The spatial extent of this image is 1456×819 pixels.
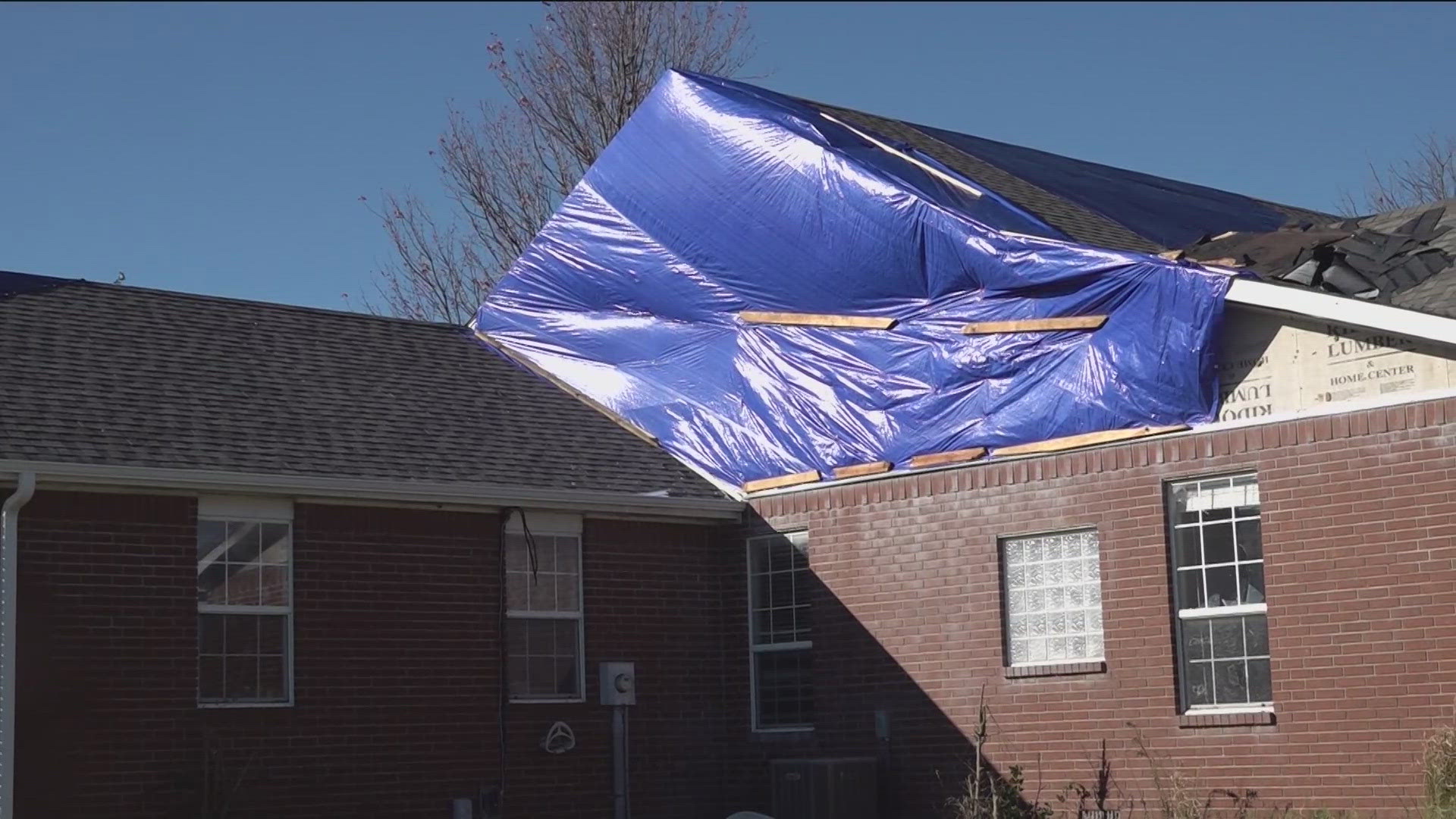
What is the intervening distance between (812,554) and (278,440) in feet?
16.2

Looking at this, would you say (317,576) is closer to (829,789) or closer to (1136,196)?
(829,789)

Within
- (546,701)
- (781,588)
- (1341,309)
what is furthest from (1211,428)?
(546,701)

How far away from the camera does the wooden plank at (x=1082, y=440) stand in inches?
556

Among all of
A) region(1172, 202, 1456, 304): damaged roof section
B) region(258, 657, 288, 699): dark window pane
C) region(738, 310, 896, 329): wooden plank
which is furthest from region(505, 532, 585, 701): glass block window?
region(1172, 202, 1456, 304): damaged roof section

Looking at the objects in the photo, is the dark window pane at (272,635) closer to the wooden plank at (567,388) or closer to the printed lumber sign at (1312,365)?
the wooden plank at (567,388)

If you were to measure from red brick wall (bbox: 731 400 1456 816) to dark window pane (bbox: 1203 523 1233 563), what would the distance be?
331 mm

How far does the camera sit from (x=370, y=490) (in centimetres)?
1503

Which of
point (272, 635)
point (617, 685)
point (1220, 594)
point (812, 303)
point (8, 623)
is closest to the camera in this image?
point (8, 623)

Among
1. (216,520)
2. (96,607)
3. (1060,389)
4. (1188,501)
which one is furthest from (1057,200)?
(96,607)

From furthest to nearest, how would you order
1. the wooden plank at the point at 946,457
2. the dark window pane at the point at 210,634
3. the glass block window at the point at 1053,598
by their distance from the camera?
1. the wooden plank at the point at 946,457
2. the glass block window at the point at 1053,598
3. the dark window pane at the point at 210,634

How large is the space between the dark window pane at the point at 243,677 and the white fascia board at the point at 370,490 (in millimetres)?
1342

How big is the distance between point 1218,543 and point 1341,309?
2118 millimetres

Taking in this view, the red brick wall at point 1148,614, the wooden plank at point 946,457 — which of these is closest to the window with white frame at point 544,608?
the red brick wall at point 1148,614

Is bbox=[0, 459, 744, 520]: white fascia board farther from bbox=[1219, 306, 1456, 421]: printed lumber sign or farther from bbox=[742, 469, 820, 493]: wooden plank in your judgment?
bbox=[1219, 306, 1456, 421]: printed lumber sign
